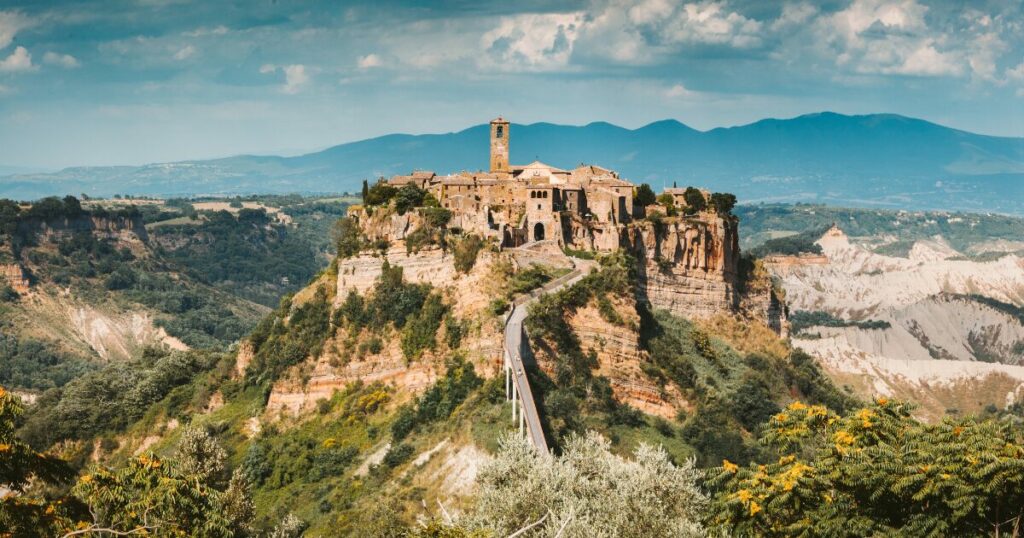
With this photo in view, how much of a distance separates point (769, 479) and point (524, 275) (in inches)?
1124

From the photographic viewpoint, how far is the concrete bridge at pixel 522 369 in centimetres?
3709

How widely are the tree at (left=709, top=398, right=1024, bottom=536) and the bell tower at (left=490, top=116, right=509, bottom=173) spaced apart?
42155 millimetres

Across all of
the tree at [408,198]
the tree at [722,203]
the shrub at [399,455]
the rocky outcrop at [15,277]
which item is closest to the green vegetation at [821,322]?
the tree at [722,203]

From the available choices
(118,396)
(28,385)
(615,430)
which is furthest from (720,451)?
(28,385)

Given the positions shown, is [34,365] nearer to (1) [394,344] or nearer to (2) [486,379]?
(1) [394,344]

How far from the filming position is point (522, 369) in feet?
138

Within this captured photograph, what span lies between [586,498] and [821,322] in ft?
395

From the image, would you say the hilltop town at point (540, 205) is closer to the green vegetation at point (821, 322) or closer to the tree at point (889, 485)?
the tree at point (889, 485)

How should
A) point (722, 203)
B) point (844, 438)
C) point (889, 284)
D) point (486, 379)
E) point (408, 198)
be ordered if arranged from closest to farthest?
point (844, 438), point (486, 379), point (408, 198), point (722, 203), point (889, 284)

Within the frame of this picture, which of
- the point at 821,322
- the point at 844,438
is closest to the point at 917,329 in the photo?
the point at 821,322

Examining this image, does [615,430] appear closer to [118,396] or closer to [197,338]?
[118,396]

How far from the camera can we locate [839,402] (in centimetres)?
6281

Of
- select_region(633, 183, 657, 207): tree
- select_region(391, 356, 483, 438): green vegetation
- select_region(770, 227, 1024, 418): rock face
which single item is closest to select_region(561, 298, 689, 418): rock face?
select_region(391, 356, 483, 438): green vegetation

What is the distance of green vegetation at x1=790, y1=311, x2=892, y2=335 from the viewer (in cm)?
12038
